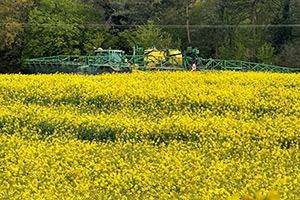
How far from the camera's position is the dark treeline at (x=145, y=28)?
151 feet

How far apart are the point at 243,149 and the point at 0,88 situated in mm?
11710

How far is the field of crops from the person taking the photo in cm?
1022

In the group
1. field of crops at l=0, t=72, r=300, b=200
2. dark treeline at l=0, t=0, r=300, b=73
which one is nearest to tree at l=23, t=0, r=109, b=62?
dark treeline at l=0, t=0, r=300, b=73

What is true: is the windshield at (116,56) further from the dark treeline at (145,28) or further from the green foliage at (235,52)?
the green foliage at (235,52)

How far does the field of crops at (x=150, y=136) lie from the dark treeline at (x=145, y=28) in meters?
23.2

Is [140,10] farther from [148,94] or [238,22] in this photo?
[148,94]

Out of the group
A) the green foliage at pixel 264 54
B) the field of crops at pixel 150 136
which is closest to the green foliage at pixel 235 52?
the green foliage at pixel 264 54

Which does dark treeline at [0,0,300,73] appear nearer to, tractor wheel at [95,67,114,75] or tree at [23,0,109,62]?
tree at [23,0,109,62]

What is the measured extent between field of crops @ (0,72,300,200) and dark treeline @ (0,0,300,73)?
2317cm

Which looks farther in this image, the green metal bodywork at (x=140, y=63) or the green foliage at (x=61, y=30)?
the green foliage at (x=61, y=30)

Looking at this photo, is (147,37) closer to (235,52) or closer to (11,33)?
(235,52)

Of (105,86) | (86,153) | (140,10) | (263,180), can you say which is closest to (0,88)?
(105,86)

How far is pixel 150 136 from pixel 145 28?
36.9 metres

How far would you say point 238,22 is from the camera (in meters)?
49.3
